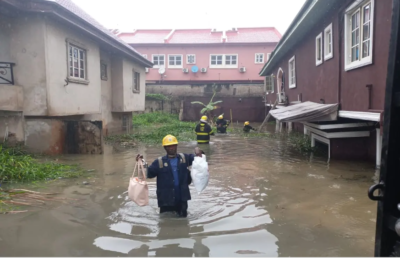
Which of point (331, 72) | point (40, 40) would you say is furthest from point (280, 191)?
point (40, 40)

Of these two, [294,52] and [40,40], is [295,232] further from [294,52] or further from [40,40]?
[294,52]

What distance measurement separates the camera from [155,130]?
19531 mm

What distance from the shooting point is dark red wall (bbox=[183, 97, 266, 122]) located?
27.9m

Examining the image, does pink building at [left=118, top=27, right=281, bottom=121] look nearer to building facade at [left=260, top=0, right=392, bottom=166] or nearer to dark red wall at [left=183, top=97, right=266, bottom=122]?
dark red wall at [left=183, top=97, right=266, bottom=122]

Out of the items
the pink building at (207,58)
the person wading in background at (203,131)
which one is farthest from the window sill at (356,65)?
the pink building at (207,58)

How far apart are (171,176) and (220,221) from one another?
3.40 ft

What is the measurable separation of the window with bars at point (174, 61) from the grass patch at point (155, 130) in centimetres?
900

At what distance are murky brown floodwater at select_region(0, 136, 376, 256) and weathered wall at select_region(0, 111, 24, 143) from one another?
377 centimetres

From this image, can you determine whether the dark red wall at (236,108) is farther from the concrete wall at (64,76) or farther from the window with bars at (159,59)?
the concrete wall at (64,76)

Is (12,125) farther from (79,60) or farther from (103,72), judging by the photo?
(103,72)

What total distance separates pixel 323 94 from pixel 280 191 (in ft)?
17.0

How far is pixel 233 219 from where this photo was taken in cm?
527

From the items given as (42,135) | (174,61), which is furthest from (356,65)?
(174,61)

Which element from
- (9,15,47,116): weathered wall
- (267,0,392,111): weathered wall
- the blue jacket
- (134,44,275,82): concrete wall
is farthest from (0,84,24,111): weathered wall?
(134,44,275,82): concrete wall
